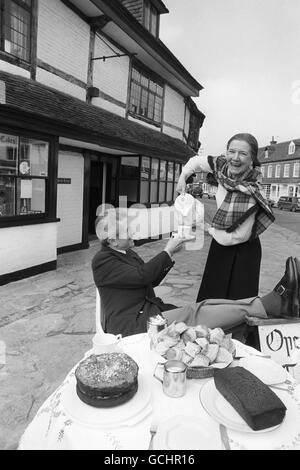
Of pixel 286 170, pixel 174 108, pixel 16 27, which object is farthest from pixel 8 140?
pixel 286 170

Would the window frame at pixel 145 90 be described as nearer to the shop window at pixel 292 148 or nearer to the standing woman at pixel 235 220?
the standing woman at pixel 235 220

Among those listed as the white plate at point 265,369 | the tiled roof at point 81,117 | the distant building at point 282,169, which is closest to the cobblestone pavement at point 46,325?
the white plate at point 265,369

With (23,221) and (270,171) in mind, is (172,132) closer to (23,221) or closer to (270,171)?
(23,221)

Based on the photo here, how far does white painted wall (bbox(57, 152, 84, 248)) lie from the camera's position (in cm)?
816

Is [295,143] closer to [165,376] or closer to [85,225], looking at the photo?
[85,225]

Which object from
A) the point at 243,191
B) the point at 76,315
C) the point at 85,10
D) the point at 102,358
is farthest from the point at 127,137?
the point at 102,358

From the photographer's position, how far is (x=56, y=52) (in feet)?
22.4

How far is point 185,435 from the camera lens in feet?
3.88

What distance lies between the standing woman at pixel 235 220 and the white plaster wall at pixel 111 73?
6.68 meters

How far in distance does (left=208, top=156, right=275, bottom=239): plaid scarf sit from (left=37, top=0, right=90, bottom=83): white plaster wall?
5570 millimetres

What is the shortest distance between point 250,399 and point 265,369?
41 centimetres

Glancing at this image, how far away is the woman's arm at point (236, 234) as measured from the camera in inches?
98.5

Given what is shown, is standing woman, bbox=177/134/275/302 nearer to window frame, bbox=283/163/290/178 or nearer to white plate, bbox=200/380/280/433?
white plate, bbox=200/380/280/433
